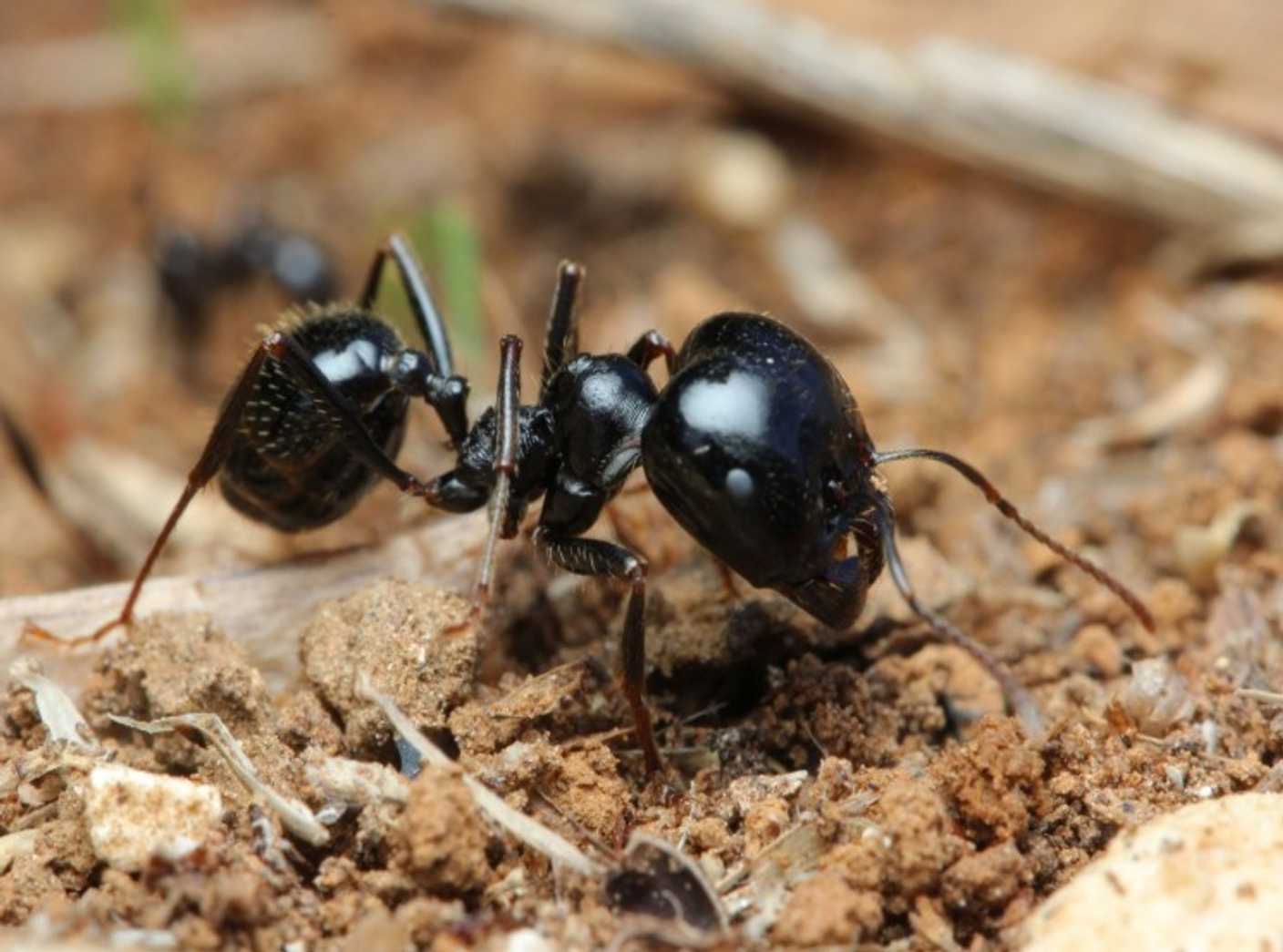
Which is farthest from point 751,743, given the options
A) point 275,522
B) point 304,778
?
point 275,522

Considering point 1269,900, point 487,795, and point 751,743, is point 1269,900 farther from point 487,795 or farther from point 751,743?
point 487,795

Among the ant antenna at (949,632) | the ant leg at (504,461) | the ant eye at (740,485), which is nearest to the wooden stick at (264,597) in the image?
the ant leg at (504,461)

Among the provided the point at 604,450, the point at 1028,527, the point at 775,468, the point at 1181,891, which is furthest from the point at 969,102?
the point at 1181,891

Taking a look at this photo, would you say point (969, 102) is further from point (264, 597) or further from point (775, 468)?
point (264, 597)

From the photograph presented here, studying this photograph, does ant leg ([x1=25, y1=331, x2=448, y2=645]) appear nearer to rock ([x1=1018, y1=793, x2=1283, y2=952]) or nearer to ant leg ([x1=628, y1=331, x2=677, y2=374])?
ant leg ([x1=628, y1=331, x2=677, y2=374])

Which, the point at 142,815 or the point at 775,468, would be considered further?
the point at 775,468

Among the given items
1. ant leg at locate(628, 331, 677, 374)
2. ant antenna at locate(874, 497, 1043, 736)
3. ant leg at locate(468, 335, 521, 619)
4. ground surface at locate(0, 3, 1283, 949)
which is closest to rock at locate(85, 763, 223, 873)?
ground surface at locate(0, 3, 1283, 949)
